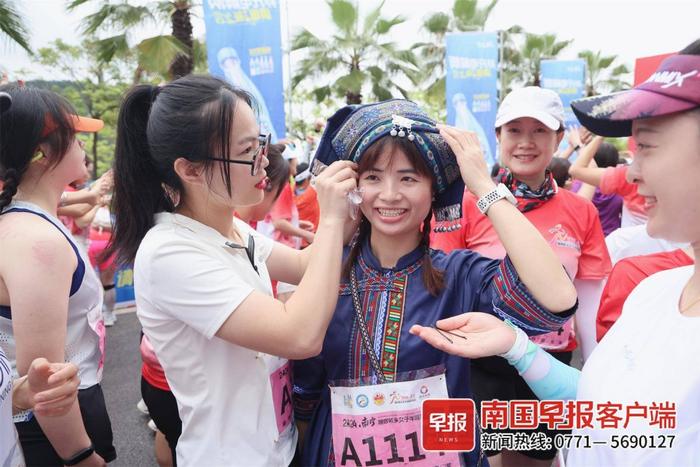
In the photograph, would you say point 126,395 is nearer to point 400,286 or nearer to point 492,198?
point 400,286

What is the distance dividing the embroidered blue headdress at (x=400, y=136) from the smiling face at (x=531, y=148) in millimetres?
992

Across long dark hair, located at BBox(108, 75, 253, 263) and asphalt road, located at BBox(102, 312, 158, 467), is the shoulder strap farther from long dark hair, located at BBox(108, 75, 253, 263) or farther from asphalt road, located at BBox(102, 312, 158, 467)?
asphalt road, located at BBox(102, 312, 158, 467)

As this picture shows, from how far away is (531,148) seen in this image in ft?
7.87

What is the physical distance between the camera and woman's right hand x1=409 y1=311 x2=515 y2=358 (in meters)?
1.19

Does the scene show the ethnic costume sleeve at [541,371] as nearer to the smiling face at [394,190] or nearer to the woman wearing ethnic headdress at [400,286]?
the woman wearing ethnic headdress at [400,286]

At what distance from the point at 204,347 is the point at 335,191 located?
21.8 inches

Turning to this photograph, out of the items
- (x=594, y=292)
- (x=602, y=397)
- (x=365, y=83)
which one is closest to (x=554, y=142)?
(x=594, y=292)

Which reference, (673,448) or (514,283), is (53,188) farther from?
(673,448)

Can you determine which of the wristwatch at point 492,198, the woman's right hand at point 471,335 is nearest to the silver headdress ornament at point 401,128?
the wristwatch at point 492,198

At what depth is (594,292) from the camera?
232 centimetres

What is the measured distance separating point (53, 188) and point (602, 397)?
1.86m

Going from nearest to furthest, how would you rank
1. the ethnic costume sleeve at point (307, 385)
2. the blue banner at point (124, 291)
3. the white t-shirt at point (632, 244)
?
the ethnic costume sleeve at point (307, 385) → the white t-shirt at point (632, 244) → the blue banner at point (124, 291)

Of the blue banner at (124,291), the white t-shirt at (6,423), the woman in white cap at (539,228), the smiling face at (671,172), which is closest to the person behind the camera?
the smiling face at (671,172)

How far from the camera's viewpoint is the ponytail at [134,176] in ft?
4.67
